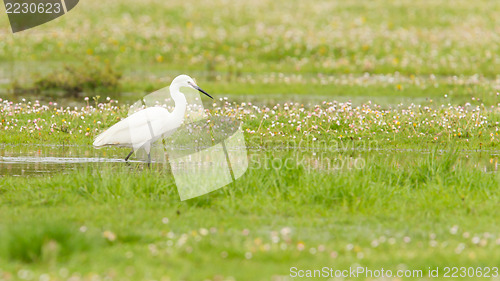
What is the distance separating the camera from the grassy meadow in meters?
7.09

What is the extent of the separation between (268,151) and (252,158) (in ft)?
3.33

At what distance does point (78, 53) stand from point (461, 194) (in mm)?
22383

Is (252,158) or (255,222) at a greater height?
(255,222)

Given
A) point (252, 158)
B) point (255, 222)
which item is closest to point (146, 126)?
point (252, 158)

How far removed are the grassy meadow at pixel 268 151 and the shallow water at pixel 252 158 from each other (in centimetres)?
6

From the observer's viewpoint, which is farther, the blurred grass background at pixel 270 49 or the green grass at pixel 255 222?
the blurred grass background at pixel 270 49

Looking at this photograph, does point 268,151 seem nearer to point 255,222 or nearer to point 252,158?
point 252,158

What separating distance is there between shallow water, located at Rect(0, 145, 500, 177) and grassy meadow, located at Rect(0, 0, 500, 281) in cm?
6

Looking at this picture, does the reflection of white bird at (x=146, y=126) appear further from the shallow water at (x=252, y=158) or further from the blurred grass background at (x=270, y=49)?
the blurred grass background at (x=270, y=49)

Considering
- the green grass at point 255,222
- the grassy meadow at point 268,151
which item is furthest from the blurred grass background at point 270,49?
the green grass at point 255,222

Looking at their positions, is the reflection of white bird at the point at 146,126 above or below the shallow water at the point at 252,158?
above

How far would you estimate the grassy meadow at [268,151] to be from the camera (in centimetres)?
709

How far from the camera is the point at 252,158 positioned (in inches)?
500

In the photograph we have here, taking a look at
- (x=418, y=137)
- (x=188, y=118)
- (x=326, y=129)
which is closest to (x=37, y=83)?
(x=188, y=118)
